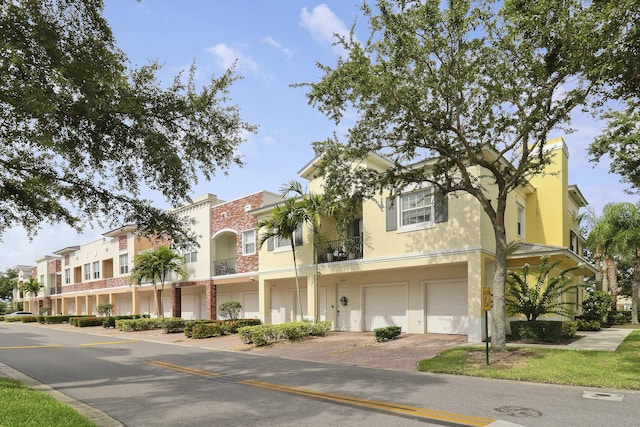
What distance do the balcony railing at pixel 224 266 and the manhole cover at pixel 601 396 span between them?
2358 centimetres

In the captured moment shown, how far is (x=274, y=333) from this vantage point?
2020 cm

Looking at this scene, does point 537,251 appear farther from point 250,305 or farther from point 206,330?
point 250,305

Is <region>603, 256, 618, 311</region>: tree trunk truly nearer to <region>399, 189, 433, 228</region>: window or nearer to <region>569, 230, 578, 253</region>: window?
<region>569, 230, 578, 253</region>: window

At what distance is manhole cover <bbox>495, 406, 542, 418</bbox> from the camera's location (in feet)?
24.8

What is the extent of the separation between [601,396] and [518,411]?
235 centimetres

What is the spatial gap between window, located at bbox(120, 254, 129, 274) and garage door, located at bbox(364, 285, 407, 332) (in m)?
27.3

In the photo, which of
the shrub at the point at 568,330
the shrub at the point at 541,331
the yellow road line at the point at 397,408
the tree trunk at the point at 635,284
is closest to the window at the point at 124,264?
the shrub at the point at 541,331

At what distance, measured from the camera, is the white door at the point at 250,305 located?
30503 mm

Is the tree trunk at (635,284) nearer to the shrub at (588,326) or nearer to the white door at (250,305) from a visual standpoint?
the shrub at (588,326)

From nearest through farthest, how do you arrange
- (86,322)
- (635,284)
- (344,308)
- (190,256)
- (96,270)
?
(344,308), (635,284), (190,256), (86,322), (96,270)

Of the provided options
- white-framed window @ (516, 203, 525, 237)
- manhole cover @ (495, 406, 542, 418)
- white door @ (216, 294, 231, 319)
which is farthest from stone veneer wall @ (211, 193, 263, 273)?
manhole cover @ (495, 406, 542, 418)

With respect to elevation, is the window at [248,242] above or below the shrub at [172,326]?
above

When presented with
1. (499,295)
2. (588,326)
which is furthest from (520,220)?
(499,295)

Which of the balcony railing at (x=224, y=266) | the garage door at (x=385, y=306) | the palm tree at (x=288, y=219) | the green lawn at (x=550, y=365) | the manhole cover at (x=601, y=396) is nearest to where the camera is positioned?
the manhole cover at (x=601, y=396)
